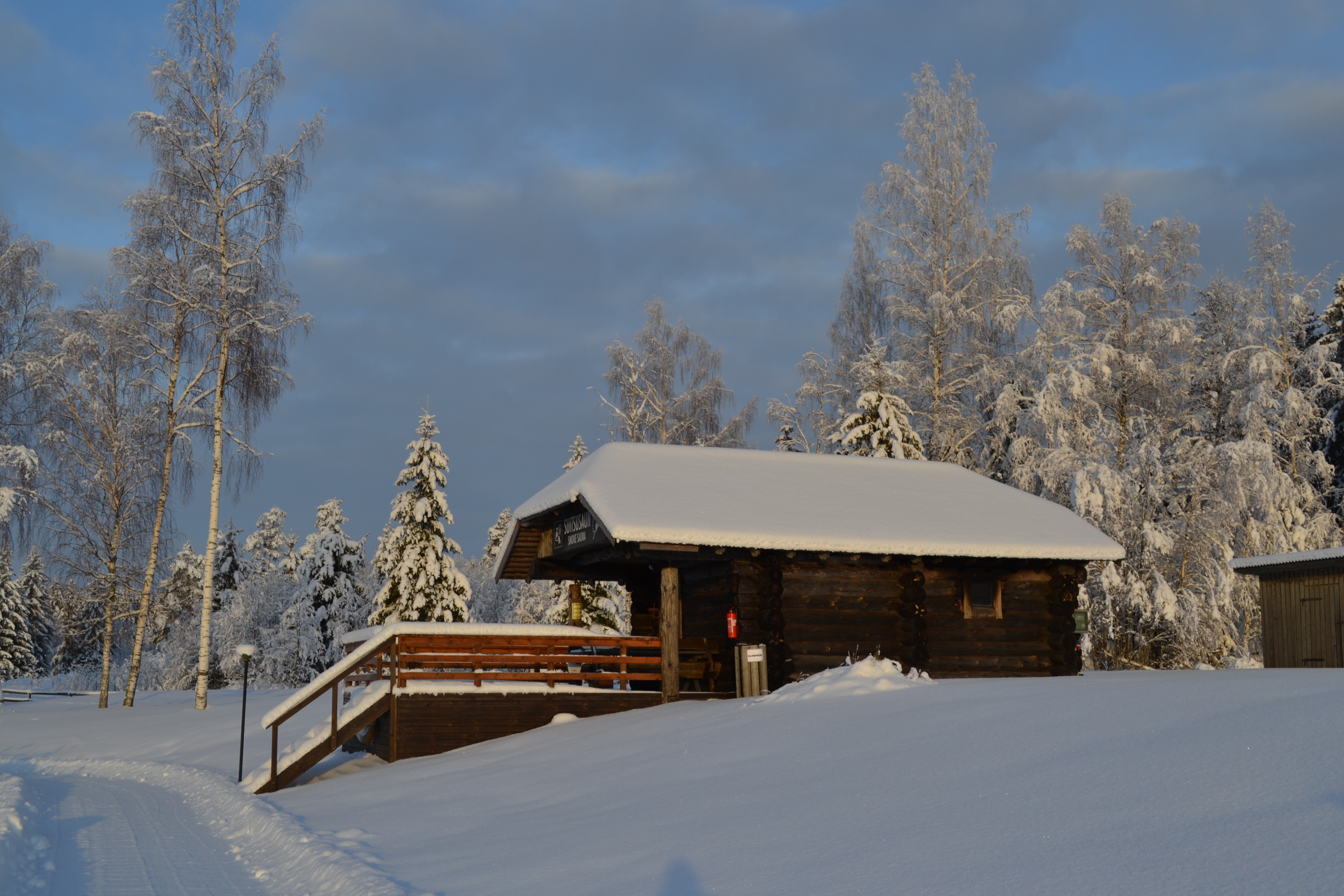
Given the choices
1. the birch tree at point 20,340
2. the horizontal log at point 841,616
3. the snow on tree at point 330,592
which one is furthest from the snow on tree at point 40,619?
the horizontal log at point 841,616

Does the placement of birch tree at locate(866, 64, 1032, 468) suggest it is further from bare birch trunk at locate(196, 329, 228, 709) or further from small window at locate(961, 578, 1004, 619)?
bare birch trunk at locate(196, 329, 228, 709)

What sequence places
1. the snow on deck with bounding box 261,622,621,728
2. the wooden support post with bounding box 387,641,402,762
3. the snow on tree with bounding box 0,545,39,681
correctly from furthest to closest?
the snow on tree with bounding box 0,545,39,681
the wooden support post with bounding box 387,641,402,762
the snow on deck with bounding box 261,622,621,728

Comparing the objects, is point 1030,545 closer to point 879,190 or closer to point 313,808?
point 313,808

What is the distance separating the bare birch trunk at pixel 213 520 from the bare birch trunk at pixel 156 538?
135 cm

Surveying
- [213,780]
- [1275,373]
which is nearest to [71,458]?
[213,780]

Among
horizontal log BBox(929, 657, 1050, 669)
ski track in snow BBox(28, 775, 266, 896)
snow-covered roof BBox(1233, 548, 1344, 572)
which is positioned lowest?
ski track in snow BBox(28, 775, 266, 896)

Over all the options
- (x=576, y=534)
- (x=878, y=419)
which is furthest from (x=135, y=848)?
(x=878, y=419)

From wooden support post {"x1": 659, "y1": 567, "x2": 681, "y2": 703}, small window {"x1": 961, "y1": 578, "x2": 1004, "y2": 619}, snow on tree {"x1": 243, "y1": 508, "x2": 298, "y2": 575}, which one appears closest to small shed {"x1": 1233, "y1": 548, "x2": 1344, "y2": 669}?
small window {"x1": 961, "y1": 578, "x2": 1004, "y2": 619}

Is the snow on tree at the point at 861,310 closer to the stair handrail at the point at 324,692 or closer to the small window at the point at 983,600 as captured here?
the small window at the point at 983,600

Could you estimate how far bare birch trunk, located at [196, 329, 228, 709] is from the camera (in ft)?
88.5

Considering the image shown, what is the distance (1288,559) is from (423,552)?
84.8ft

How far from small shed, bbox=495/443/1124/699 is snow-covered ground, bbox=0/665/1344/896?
3.22 m

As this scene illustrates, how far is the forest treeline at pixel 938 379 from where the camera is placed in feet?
92.3

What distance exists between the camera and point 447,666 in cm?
1809
